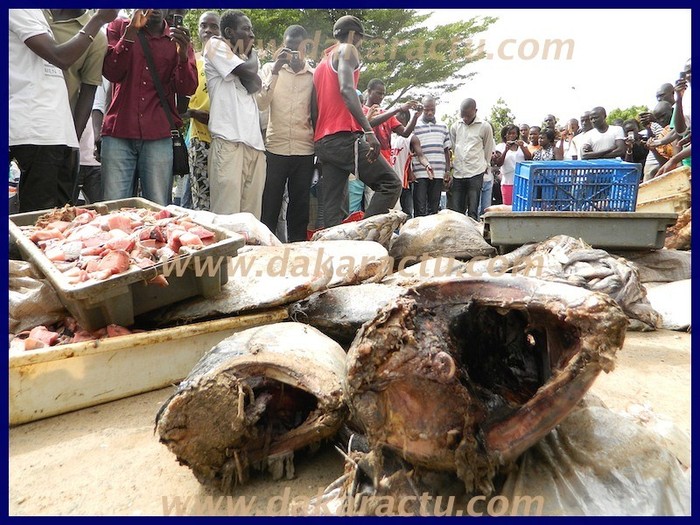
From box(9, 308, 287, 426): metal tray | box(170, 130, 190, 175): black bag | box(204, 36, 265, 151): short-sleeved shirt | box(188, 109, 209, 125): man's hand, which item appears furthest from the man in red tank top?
box(9, 308, 287, 426): metal tray

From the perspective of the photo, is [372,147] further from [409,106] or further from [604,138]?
[604,138]

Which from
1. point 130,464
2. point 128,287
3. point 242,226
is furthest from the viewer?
point 242,226

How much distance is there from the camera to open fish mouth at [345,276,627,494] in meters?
1.13

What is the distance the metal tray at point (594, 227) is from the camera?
382 cm

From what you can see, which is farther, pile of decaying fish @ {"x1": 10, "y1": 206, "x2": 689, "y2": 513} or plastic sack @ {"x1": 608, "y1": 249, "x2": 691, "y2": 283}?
plastic sack @ {"x1": 608, "y1": 249, "x2": 691, "y2": 283}

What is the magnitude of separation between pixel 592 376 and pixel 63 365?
6.30ft

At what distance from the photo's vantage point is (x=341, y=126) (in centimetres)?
455

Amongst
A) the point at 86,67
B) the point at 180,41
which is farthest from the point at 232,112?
the point at 86,67

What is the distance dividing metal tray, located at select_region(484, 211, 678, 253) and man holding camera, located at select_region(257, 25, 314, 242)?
1876 millimetres

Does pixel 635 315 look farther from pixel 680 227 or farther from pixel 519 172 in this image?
pixel 680 227

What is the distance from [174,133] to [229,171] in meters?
0.52

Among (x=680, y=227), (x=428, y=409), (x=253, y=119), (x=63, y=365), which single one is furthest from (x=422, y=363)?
(x=680, y=227)

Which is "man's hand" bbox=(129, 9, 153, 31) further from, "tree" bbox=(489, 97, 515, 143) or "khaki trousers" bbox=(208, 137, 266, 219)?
"tree" bbox=(489, 97, 515, 143)

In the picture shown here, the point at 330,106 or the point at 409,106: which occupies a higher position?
the point at 409,106
